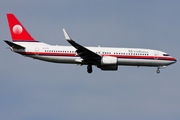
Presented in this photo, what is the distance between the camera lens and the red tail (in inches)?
1694

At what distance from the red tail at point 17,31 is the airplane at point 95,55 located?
21.1 inches

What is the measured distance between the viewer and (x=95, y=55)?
39.2 m

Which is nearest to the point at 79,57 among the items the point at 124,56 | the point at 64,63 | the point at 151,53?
the point at 64,63

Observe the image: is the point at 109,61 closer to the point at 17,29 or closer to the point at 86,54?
the point at 86,54

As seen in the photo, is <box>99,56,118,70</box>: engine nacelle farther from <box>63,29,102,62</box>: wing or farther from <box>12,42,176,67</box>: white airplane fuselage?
<box>12,42,176,67</box>: white airplane fuselage

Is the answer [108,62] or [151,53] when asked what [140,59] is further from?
[108,62]

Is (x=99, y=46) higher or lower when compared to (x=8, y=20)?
lower

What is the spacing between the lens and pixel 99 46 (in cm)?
4228

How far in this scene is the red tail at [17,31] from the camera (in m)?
43.0

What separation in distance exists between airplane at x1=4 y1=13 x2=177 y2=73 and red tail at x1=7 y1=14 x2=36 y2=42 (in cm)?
53

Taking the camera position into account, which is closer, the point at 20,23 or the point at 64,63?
the point at 64,63

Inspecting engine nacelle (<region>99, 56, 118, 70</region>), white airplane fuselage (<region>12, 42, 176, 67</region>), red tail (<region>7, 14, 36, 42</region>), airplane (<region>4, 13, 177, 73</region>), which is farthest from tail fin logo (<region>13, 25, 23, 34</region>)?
engine nacelle (<region>99, 56, 118, 70</region>)

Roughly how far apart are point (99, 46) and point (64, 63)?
526cm

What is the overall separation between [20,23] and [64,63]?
9006mm
